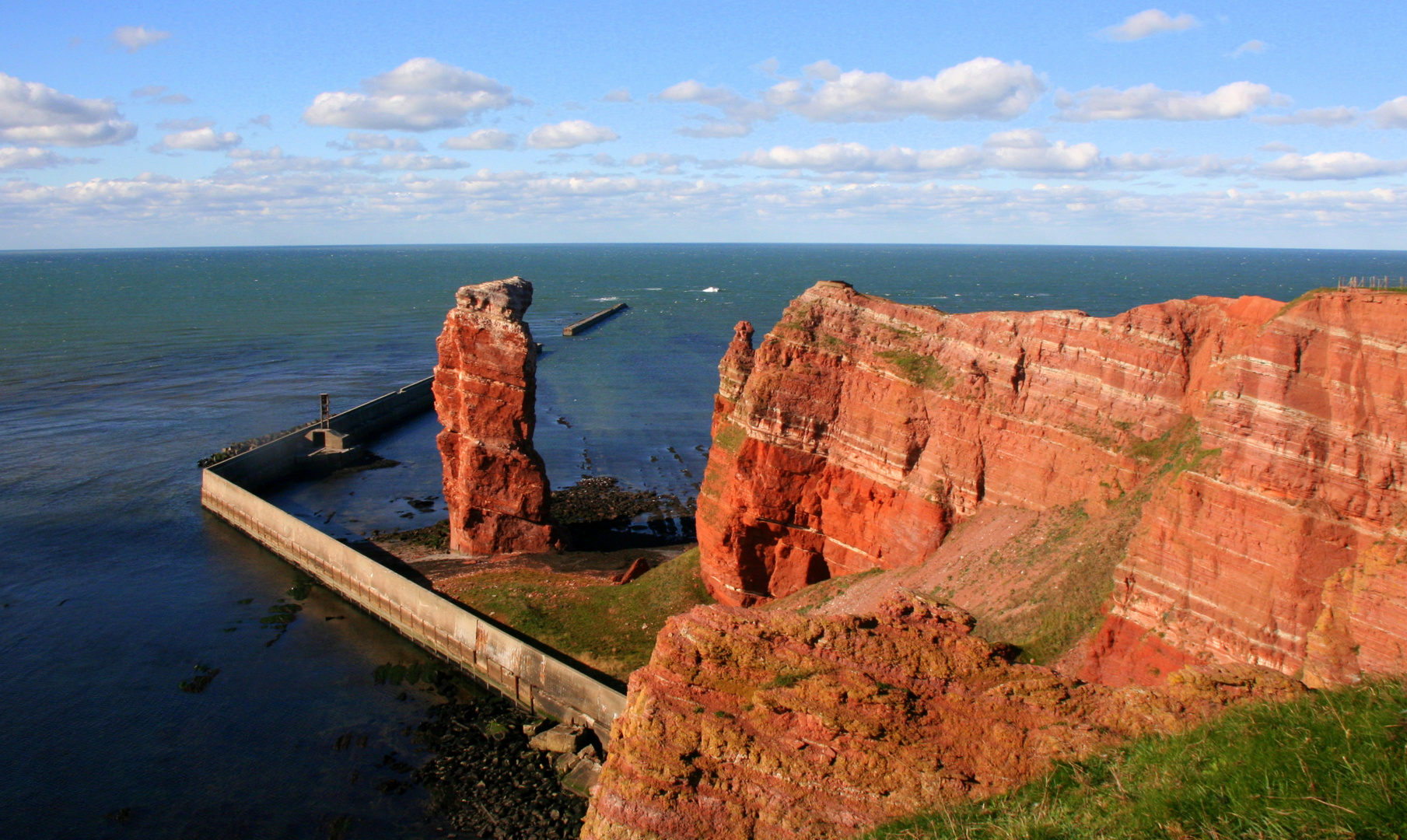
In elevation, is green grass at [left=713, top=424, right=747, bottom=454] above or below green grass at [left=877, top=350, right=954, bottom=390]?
below

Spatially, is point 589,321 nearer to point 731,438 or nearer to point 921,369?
point 731,438

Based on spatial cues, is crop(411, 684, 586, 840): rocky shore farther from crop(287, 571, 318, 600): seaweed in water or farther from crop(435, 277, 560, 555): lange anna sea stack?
crop(287, 571, 318, 600): seaweed in water

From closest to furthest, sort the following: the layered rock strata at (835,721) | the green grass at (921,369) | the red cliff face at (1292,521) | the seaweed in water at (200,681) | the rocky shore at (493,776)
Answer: the layered rock strata at (835,721) < the red cliff face at (1292,521) < the rocky shore at (493,776) < the green grass at (921,369) < the seaweed in water at (200,681)

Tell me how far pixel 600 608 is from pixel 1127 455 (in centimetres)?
1899

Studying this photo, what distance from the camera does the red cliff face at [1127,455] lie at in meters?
16.8

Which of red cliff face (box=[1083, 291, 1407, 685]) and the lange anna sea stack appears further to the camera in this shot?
the lange anna sea stack

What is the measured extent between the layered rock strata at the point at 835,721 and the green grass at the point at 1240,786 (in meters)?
0.92

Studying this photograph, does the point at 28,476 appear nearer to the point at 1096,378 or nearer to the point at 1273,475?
the point at 1096,378

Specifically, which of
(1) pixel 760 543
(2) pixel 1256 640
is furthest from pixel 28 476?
(2) pixel 1256 640

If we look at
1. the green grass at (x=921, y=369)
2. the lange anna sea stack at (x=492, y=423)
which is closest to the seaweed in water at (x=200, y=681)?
the lange anna sea stack at (x=492, y=423)

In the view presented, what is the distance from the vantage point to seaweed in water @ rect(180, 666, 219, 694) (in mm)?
31891

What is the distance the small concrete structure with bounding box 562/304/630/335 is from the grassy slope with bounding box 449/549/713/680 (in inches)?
3788

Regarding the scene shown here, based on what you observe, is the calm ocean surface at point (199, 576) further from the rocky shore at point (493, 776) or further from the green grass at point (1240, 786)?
the green grass at point (1240, 786)

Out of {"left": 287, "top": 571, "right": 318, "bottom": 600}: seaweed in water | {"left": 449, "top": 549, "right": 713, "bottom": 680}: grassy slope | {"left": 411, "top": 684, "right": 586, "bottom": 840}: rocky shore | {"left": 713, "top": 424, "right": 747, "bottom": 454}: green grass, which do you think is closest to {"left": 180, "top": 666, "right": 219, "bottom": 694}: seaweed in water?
{"left": 287, "top": 571, "right": 318, "bottom": 600}: seaweed in water
